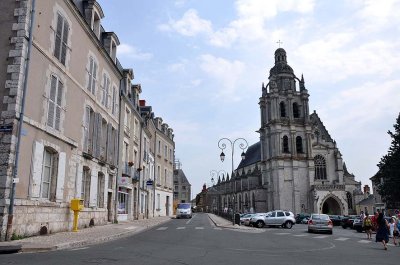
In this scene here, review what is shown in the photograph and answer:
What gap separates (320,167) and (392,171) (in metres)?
27.3

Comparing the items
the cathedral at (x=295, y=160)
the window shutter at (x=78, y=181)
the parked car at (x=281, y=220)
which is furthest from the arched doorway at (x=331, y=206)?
the window shutter at (x=78, y=181)

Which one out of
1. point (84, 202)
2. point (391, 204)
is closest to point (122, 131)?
point (84, 202)

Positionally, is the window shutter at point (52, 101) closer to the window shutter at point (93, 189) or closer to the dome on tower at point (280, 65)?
the window shutter at point (93, 189)

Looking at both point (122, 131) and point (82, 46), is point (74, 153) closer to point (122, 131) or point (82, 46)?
point (82, 46)

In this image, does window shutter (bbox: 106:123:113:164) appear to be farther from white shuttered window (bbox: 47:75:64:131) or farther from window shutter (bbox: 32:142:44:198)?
window shutter (bbox: 32:142:44:198)

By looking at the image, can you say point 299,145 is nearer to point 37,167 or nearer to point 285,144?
point 285,144

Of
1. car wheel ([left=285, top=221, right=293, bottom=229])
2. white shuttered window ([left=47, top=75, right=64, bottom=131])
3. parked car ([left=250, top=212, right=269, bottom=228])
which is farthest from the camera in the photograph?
parked car ([left=250, top=212, right=269, bottom=228])

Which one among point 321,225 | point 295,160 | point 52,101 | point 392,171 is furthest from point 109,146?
point 295,160

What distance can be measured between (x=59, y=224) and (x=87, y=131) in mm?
5313

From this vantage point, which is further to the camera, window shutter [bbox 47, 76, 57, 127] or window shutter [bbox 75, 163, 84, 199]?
window shutter [bbox 75, 163, 84, 199]

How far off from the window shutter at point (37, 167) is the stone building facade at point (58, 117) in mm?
36

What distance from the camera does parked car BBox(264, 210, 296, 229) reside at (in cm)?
3027

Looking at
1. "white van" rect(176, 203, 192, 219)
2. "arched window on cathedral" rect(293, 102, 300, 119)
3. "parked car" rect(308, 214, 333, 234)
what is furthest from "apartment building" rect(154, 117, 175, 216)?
"arched window on cathedral" rect(293, 102, 300, 119)

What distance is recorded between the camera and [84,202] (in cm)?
1855
